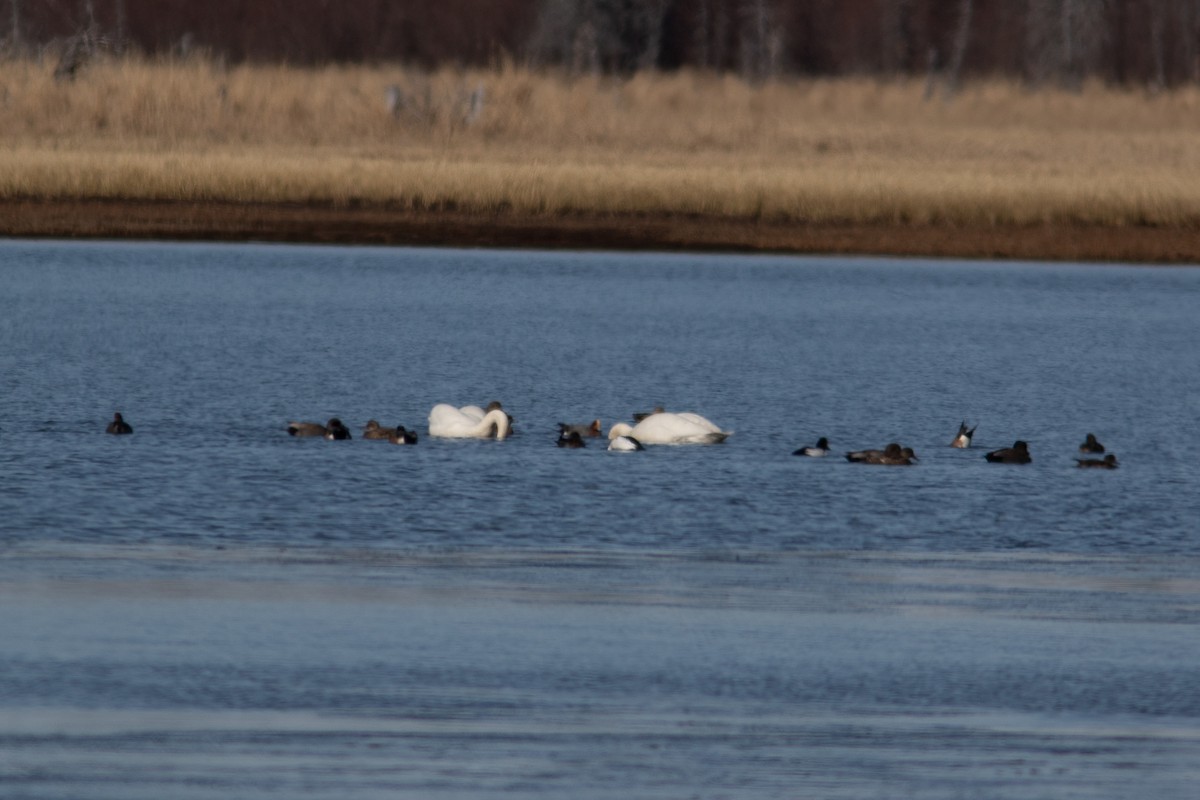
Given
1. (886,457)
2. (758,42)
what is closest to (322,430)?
(886,457)

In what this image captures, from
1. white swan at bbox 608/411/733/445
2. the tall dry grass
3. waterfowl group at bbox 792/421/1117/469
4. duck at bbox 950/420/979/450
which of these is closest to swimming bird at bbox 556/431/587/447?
white swan at bbox 608/411/733/445

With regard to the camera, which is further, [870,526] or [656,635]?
[870,526]

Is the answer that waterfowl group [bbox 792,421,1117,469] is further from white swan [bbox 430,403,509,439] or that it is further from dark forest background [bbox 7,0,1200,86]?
dark forest background [bbox 7,0,1200,86]

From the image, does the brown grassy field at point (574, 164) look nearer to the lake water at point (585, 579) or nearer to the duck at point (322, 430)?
the lake water at point (585, 579)

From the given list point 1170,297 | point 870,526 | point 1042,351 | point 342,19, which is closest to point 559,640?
point 870,526

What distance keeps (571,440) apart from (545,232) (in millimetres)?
18197

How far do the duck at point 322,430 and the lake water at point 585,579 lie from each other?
0.19 m

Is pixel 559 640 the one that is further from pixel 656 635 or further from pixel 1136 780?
pixel 1136 780

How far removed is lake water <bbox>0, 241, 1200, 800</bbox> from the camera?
7324 mm

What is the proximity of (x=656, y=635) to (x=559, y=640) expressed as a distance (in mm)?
441

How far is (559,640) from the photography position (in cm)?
889

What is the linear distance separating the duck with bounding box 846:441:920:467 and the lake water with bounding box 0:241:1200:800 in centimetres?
11

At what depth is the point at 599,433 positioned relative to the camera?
15352 mm

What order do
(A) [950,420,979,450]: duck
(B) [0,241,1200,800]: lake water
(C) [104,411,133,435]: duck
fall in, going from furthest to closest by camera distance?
(A) [950,420,979,450]: duck, (C) [104,411,133,435]: duck, (B) [0,241,1200,800]: lake water
